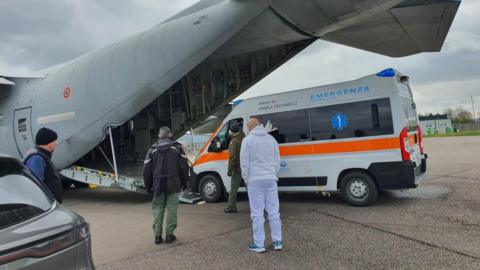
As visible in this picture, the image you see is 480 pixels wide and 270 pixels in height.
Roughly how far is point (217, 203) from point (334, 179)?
2969mm

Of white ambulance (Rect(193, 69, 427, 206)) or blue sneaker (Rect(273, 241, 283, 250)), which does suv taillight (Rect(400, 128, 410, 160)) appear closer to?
white ambulance (Rect(193, 69, 427, 206))

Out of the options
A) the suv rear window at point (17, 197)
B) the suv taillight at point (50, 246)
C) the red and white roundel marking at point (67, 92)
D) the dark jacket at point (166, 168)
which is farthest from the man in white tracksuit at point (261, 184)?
the red and white roundel marking at point (67, 92)

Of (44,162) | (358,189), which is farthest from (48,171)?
(358,189)

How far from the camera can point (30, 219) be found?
233 centimetres

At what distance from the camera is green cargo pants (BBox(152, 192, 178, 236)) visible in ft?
18.5

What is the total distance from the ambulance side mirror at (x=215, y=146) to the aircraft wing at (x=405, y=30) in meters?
3.57

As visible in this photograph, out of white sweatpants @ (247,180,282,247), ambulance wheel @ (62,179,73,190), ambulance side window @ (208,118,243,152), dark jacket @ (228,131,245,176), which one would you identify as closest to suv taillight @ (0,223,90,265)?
white sweatpants @ (247,180,282,247)

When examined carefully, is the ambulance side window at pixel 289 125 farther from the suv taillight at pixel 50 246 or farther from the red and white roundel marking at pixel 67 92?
the suv taillight at pixel 50 246

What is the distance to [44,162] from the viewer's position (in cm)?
395

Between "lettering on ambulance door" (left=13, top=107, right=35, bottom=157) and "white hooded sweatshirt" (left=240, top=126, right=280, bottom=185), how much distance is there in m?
8.77

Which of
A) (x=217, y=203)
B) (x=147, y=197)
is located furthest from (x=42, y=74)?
(x=217, y=203)

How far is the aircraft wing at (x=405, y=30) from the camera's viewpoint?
612cm

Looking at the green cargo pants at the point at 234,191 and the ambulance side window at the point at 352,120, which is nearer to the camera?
the ambulance side window at the point at 352,120

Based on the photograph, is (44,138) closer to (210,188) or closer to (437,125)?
(210,188)
